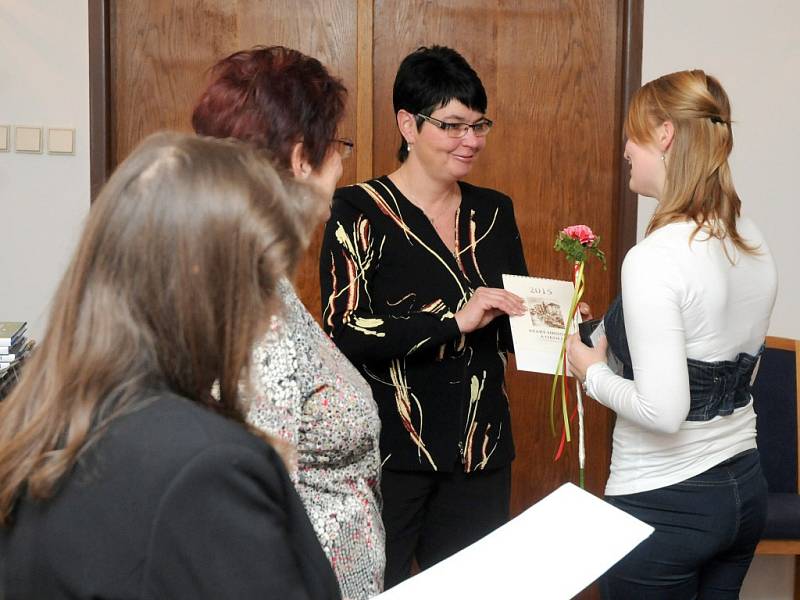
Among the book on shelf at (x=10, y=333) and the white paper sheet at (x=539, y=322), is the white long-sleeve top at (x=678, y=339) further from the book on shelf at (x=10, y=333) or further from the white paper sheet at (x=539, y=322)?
the book on shelf at (x=10, y=333)

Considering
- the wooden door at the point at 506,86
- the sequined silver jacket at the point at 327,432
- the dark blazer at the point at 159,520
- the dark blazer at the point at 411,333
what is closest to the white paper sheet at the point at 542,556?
the sequined silver jacket at the point at 327,432

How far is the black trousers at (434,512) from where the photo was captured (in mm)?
2252

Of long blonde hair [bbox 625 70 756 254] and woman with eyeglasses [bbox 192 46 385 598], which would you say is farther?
long blonde hair [bbox 625 70 756 254]

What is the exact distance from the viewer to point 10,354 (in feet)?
6.86

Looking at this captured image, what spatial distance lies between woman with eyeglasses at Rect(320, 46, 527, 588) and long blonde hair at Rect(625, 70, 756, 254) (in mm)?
512

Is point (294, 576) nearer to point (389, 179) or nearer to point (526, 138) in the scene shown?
point (389, 179)

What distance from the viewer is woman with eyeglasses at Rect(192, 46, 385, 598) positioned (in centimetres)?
138

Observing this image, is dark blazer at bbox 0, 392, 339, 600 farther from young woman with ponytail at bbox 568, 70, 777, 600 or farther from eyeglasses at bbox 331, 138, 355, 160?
young woman with ponytail at bbox 568, 70, 777, 600

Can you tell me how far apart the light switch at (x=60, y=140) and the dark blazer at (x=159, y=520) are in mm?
2613

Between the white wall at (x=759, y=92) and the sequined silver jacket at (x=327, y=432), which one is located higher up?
the white wall at (x=759, y=92)

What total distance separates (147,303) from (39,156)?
8.65 feet

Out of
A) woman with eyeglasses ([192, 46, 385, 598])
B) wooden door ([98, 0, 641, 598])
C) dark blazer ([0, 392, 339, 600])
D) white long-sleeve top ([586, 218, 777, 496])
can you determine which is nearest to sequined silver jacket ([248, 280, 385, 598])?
woman with eyeglasses ([192, 46, 385, 598])

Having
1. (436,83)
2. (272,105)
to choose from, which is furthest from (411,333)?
(272,105)

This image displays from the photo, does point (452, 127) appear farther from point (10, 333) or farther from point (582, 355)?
point (10, 333)
